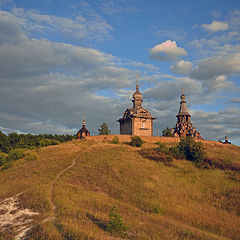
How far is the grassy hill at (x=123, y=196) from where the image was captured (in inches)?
601

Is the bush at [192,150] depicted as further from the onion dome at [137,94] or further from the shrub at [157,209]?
the onion dome at [137,94]

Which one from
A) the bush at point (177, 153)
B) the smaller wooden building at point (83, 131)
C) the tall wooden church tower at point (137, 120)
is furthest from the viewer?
the smaller wooden building at point (83, 131)

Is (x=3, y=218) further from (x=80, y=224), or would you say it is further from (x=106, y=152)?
(x=106, y=152)

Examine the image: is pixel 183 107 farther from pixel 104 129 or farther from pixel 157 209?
pixel 157 209

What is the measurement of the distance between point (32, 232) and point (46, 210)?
13.0 feet

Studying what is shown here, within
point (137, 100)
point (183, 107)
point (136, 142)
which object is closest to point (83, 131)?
point (137, 100)

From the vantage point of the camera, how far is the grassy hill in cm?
1526

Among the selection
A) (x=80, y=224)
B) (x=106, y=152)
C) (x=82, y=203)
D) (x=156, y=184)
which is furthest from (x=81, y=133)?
(x=80, y=224)

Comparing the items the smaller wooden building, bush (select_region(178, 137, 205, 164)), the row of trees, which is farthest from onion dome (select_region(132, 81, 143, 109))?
bush (select_region(178, 137, 205, 164))

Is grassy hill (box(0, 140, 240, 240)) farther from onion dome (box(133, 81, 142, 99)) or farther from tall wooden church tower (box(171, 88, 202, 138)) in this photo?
tall wooden church tower (box(171, 88, 202, 138))

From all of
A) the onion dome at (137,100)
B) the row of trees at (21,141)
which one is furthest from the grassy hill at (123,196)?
the onion dome at (137,100)

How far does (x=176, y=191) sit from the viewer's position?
1014 inches

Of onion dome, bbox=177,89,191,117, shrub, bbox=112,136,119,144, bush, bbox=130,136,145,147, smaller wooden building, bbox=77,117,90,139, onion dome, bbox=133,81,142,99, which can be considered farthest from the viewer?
onion dome, bbox=177,89,191,117

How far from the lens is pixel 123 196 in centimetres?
2317
